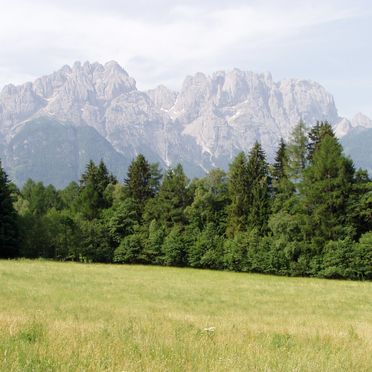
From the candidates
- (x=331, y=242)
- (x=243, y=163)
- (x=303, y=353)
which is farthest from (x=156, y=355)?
(x=243, y=163)

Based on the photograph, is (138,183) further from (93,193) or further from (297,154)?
(297,154)

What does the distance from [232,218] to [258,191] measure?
220 inches

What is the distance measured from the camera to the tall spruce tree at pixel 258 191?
63062 millimetres

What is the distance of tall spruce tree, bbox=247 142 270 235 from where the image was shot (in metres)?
63.1

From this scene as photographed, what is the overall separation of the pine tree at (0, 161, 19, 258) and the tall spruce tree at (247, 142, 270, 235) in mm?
34522

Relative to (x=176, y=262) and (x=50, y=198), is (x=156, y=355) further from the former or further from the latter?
(x=50, y=198)

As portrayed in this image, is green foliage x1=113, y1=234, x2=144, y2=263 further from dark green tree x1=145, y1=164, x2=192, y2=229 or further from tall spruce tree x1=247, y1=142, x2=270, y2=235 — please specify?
tall spruce tree x1=247, y1=142, x2=270, y2=235

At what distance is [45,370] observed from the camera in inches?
272

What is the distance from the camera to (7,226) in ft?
213

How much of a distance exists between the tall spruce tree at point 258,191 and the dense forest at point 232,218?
0.15 metres

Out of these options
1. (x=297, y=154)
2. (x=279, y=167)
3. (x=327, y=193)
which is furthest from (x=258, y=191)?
(x=327, y=193)

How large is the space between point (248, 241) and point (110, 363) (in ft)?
174

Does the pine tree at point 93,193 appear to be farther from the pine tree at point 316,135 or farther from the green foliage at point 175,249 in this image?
the pine tree at point 316,135

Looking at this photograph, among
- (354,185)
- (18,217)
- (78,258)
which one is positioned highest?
(354,185)
